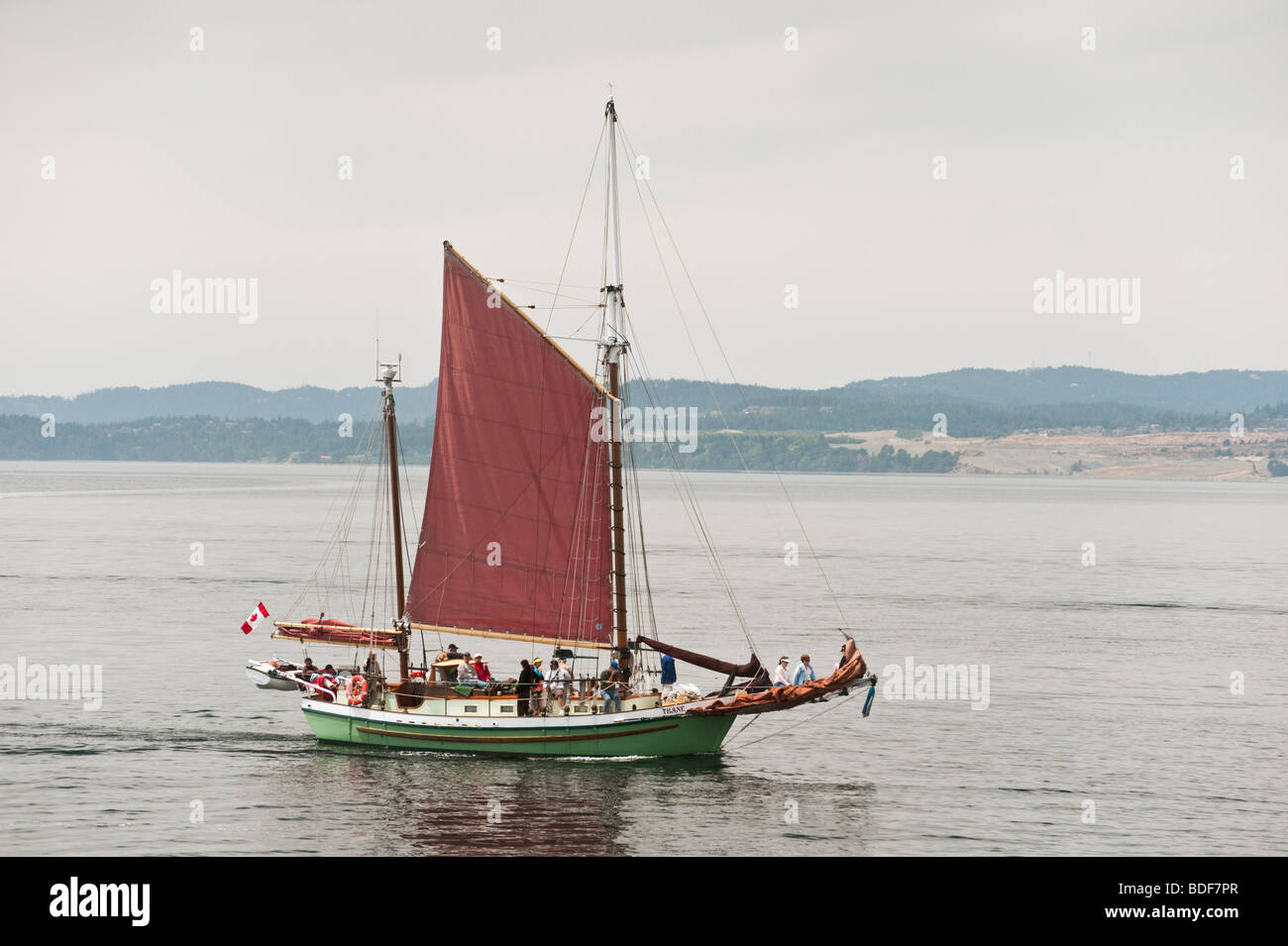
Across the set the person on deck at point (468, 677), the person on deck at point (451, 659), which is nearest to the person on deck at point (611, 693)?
the person on deck at point (468, 677)

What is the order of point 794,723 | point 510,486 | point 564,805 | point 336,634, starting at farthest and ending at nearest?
point 794,723 → point 336,634 → point 510,486 → point 564,805

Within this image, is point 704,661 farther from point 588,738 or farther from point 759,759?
point 588,738

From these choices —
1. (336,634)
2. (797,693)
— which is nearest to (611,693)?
(797,693)

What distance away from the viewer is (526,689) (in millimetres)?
50531

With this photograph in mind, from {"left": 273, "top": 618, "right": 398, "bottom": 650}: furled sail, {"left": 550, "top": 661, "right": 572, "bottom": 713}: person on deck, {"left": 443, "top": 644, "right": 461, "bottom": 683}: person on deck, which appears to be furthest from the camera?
{"left": 273, "top": 618, "right": 398, "bottom": 650}: furled sail

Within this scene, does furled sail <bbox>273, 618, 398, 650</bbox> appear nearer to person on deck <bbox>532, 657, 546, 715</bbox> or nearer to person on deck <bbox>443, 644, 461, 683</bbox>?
person on deck <bbox>443, 644, 461, 683</bbox>

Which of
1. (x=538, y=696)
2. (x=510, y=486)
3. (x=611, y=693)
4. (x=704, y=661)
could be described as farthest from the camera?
(x=510, y=486)

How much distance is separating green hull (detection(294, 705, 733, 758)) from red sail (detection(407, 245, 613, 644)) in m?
3.57

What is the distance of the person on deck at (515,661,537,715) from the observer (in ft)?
165

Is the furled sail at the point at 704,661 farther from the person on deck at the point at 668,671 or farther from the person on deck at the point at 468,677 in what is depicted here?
the person on deck at the point at 468,677

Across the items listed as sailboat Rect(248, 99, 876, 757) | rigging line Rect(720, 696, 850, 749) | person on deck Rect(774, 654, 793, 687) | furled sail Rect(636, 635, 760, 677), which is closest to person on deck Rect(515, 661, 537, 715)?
sailboat Rect(248, 99, 876, 757)

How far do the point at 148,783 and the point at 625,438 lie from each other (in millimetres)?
20609

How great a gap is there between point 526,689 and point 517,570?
4.56 metres
